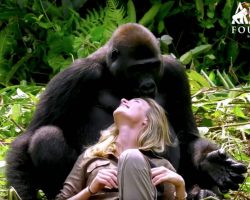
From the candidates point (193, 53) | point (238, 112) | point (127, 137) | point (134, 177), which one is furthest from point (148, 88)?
point (193, 53)

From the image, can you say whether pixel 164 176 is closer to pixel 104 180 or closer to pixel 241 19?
pixel 104 180

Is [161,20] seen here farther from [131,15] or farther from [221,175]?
[221,175]

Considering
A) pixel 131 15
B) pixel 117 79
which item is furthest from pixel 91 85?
pixel 131 15

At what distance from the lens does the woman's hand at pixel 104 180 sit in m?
5.12

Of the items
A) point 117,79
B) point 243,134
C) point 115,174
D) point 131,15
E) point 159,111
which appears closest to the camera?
point 115,174

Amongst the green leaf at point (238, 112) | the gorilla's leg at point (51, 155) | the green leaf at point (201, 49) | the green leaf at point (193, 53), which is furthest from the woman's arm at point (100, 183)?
the green leaf at point (201, 49)

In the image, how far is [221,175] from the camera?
229 inches

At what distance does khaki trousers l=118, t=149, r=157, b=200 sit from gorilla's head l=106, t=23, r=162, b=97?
92cm

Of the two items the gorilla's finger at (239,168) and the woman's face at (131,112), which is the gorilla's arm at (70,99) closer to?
the woman's face at (131,112)

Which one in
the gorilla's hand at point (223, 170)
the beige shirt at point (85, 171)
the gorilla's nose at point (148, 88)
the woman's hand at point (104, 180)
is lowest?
the gorilla's hand at point (223, 170)

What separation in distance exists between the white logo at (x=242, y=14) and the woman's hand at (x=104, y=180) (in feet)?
12.7

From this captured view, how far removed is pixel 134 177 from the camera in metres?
4.85

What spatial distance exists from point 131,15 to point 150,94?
10.7ft

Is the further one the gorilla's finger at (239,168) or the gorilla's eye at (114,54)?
the gorilla's eye at (114,54)
